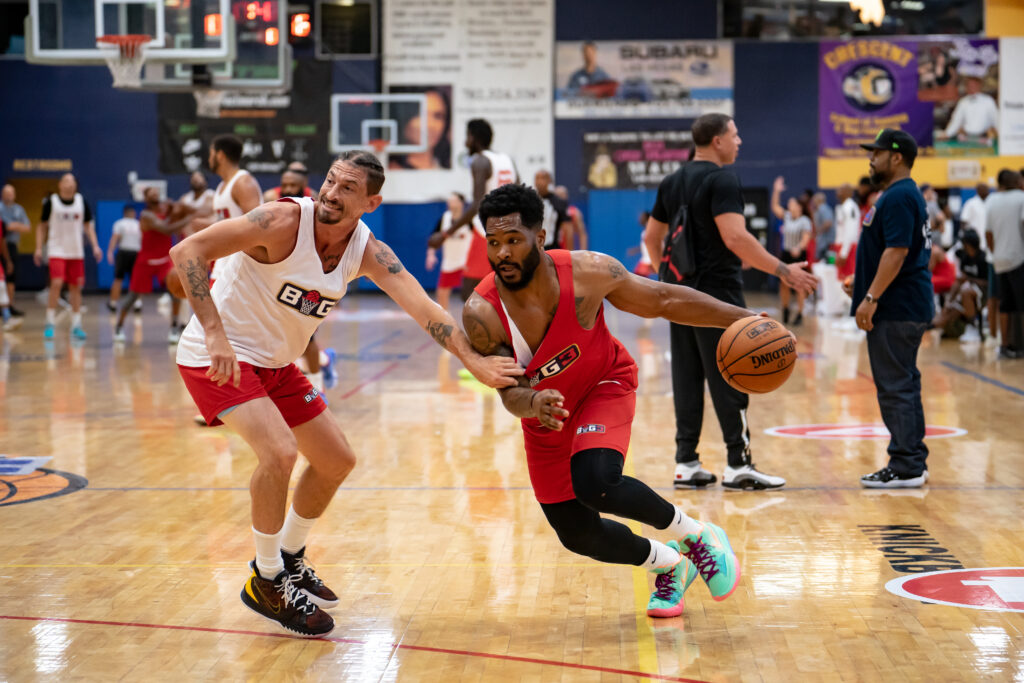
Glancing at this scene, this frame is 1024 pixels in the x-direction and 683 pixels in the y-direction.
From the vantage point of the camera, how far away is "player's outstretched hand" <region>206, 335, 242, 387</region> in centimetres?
370

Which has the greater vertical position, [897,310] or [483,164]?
[483,164]

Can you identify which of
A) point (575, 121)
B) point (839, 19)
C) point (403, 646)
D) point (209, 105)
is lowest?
point (403, 646)

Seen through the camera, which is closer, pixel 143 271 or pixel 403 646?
pixel 403 646

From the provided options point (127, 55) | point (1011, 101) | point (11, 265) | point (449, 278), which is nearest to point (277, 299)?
point (449, 278)

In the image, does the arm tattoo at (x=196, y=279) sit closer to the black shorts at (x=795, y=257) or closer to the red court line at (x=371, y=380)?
the red court line at (x=371, y=380)

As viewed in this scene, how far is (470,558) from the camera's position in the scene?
4895mm

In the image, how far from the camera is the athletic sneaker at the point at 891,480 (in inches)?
239

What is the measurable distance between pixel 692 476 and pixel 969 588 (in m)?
2.06

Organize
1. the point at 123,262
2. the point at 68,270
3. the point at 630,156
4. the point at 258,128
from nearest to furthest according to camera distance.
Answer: the point at 68,270
the point at 123,262
the point at 630,156
the point at 258,128

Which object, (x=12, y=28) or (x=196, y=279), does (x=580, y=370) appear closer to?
(x=196, y=279)

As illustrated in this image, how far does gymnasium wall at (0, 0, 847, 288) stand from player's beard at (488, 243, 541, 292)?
20.5m

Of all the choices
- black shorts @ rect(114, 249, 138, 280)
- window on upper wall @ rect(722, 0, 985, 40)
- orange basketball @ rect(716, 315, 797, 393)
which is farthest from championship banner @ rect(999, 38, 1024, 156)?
A: orange basketball @ rect(716, 315, 797, 393)

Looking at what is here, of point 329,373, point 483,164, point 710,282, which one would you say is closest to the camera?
point 710,282

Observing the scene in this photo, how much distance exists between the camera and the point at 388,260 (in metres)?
4.23
